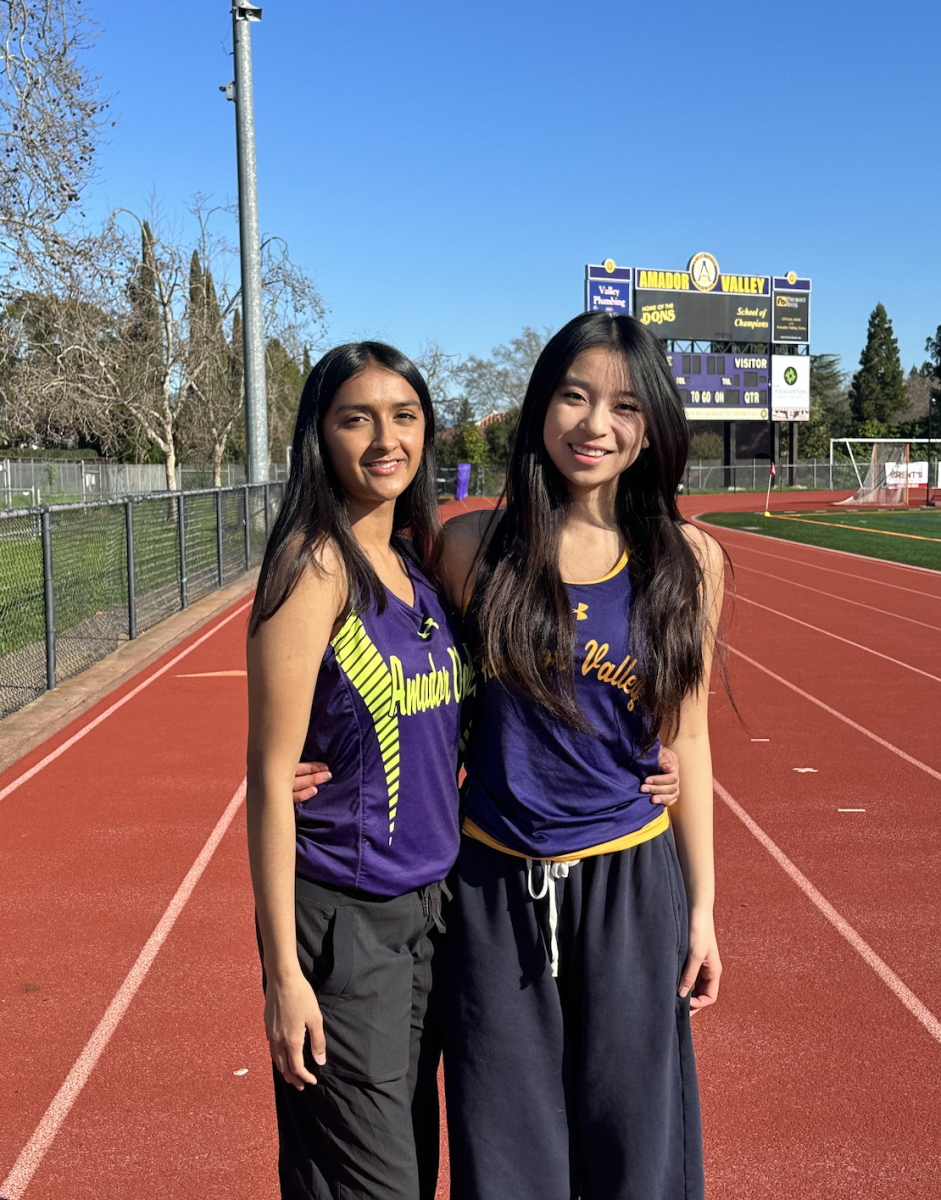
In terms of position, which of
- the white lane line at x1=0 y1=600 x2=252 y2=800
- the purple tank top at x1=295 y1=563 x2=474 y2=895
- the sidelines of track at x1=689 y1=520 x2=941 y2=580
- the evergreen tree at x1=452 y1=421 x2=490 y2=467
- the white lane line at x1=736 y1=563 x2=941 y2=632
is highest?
the evergreen tree at x1=452 y1=421 x2=490 y2=467

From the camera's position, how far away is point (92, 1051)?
11.5 feet

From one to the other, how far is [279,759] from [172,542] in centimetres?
1203

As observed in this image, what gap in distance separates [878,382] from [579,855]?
77.2 meters

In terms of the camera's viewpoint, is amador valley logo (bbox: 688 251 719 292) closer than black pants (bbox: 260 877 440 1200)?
No

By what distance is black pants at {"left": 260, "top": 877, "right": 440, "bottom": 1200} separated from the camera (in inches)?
75.7

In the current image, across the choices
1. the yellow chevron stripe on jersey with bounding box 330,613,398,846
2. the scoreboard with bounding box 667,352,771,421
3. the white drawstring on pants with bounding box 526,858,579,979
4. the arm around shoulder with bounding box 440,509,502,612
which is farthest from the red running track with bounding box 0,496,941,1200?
the scoreboard with bounding box 667,352,771,421

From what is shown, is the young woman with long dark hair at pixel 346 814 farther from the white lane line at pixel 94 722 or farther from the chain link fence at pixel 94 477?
the chain link fence at pixel 94 477

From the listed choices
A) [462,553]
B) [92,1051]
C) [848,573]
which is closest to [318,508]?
[462,553]

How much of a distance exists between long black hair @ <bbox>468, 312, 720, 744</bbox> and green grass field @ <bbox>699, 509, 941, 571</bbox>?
17357 mm

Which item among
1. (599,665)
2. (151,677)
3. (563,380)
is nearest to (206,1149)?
(599,665)

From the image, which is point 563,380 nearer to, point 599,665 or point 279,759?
point 599,665

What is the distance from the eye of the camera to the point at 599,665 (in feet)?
6.57

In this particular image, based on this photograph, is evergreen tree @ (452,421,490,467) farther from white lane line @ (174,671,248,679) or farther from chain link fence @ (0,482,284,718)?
white lane line @ (174,671,248,679)

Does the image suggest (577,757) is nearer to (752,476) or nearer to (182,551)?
(182,551)
